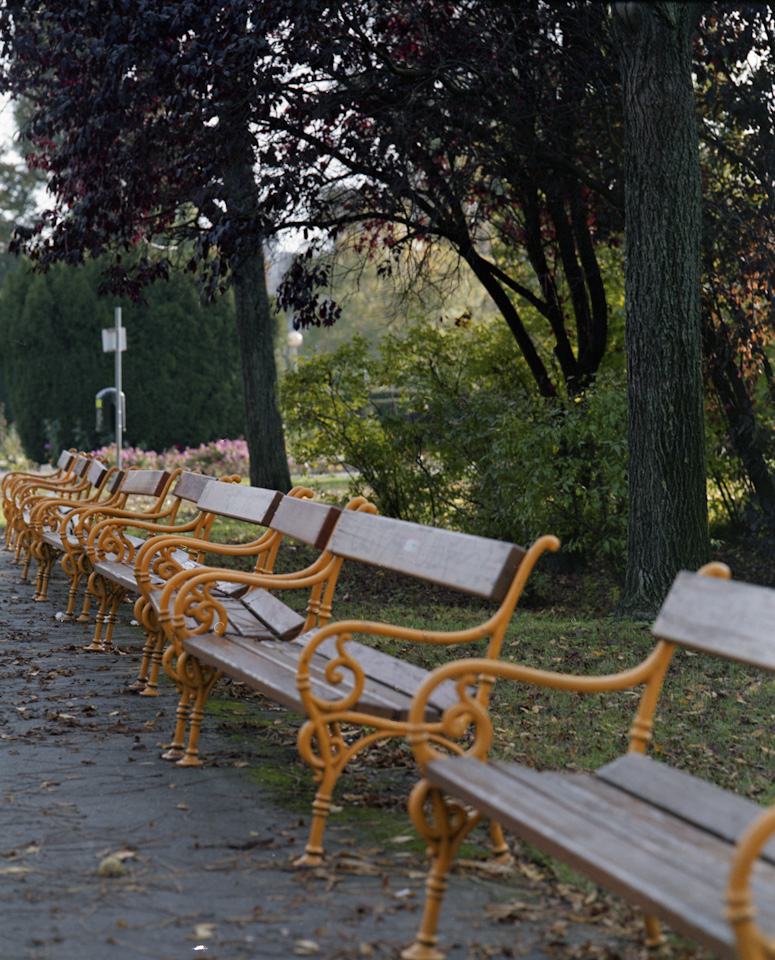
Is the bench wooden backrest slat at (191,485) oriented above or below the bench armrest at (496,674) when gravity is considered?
above

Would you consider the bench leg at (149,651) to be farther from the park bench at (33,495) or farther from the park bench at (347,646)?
the park bench at (33,495)

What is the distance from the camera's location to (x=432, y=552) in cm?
353

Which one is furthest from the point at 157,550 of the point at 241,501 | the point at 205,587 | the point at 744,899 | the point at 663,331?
the point at 744,899

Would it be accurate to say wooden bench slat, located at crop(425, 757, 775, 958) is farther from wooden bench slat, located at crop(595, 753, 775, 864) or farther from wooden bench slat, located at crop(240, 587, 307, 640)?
wooden bench slat, located at crop(240, 587, 307, 640)

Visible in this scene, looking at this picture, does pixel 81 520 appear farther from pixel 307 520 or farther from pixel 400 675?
pixel 400 675

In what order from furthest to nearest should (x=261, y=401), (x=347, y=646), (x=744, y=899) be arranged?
(x=261, y=401)
(x=347, y=646)
(x=744, y=899)

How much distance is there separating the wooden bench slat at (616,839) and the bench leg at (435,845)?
0.22 ft

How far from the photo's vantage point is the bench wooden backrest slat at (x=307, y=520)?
13.8ft

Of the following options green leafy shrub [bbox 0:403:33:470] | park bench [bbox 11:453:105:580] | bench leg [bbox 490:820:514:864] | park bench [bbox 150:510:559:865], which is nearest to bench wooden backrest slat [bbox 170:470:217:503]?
park bench [bbox 150:510:559:865]

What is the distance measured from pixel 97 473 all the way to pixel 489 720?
250 inches

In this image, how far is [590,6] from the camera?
8.48m

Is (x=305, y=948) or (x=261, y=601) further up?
(x=261, y=601)

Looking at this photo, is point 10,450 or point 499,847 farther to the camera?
point 10,450

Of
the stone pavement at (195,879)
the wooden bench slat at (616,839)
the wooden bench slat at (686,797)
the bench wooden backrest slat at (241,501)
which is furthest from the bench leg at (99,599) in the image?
the wooden bench slat at (686,797)
